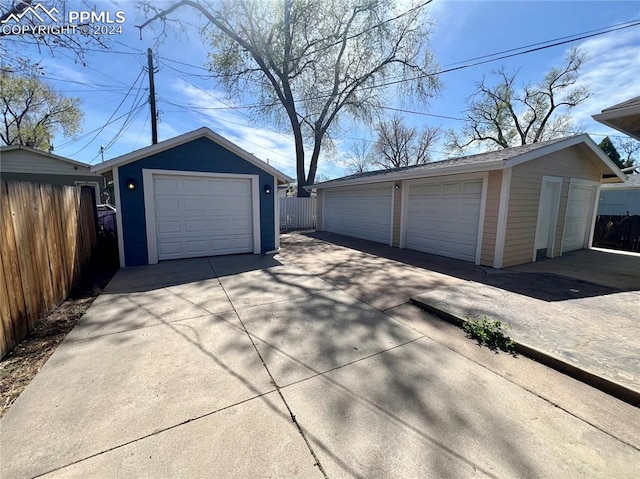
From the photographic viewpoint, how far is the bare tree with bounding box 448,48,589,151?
19.6 m

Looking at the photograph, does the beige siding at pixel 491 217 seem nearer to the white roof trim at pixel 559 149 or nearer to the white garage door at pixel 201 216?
the white roof trim at pixel 559 149

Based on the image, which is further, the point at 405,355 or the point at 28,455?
the point at 405,355

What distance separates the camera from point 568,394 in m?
2.26

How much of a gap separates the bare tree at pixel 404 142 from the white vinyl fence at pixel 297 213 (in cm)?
1458

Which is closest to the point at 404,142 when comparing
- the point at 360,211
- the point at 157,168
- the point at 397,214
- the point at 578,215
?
the point at 360,211

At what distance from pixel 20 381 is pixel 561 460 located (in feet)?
13.6

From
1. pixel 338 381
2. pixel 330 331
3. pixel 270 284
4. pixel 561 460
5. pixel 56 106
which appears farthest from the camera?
pixel 56 106

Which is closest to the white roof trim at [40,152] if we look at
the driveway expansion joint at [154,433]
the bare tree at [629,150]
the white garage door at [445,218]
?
the white garage door at [445,218]

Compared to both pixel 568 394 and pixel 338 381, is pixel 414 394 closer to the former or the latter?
pixel 338 381

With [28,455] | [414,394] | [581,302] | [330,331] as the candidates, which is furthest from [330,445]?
[581,302]

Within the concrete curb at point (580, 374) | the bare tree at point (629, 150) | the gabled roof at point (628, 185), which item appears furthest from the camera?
the bare tree at point (629, 150)

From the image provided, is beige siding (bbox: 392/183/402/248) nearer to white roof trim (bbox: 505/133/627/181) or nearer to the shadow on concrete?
the shadow on concrete

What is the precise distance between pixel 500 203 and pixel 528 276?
1750 millimetres

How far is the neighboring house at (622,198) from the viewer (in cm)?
1348
